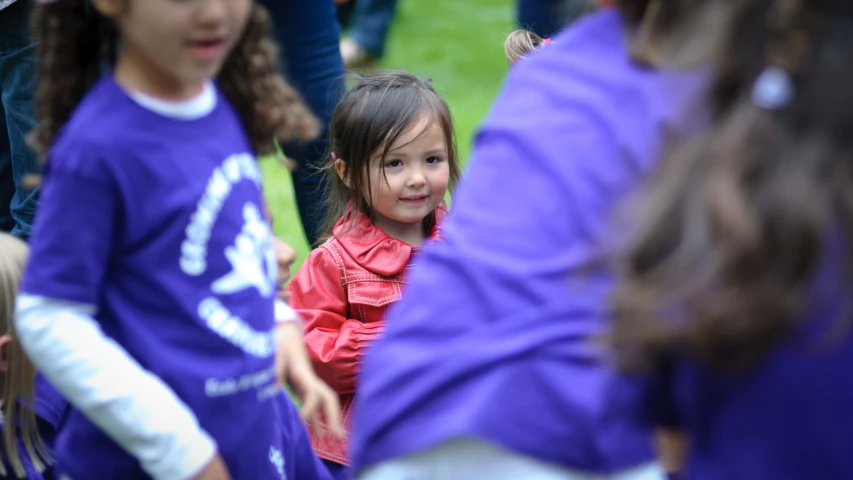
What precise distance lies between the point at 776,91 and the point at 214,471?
1.05 metres

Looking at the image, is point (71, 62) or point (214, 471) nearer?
point (214, 471)

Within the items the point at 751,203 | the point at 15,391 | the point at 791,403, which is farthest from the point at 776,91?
the point at 15,391

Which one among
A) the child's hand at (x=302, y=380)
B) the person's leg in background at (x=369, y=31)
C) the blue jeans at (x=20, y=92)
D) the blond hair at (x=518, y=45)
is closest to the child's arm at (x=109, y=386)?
the child's hand at (x=302, y=380)

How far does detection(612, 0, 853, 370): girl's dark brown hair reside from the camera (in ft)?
3.76

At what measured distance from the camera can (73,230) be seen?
1.70m

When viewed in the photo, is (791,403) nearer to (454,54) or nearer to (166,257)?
(166,257)

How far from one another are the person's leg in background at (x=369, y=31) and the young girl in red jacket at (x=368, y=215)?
462 cm

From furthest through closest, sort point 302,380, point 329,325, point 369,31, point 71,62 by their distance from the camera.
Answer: point 369,31, point 329,325, point 302,380, point 71,62

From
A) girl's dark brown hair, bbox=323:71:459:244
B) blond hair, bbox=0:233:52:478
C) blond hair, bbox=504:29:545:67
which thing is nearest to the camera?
blond hair, bbox=0:233:52:478

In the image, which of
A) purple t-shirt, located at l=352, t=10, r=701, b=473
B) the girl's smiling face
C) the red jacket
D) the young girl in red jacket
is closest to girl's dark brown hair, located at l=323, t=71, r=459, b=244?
the young girl in red jacket

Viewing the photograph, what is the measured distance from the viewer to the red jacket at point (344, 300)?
2916 mm

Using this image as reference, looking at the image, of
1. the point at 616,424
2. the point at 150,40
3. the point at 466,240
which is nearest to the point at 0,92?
the point at 150,40

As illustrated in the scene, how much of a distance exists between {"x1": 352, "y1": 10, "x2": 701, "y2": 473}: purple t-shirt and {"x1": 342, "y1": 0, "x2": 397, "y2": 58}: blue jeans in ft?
21.3

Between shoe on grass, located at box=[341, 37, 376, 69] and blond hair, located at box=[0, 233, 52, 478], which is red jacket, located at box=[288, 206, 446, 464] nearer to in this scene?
blond hair, located at box=[0, 233, 52, 478]
